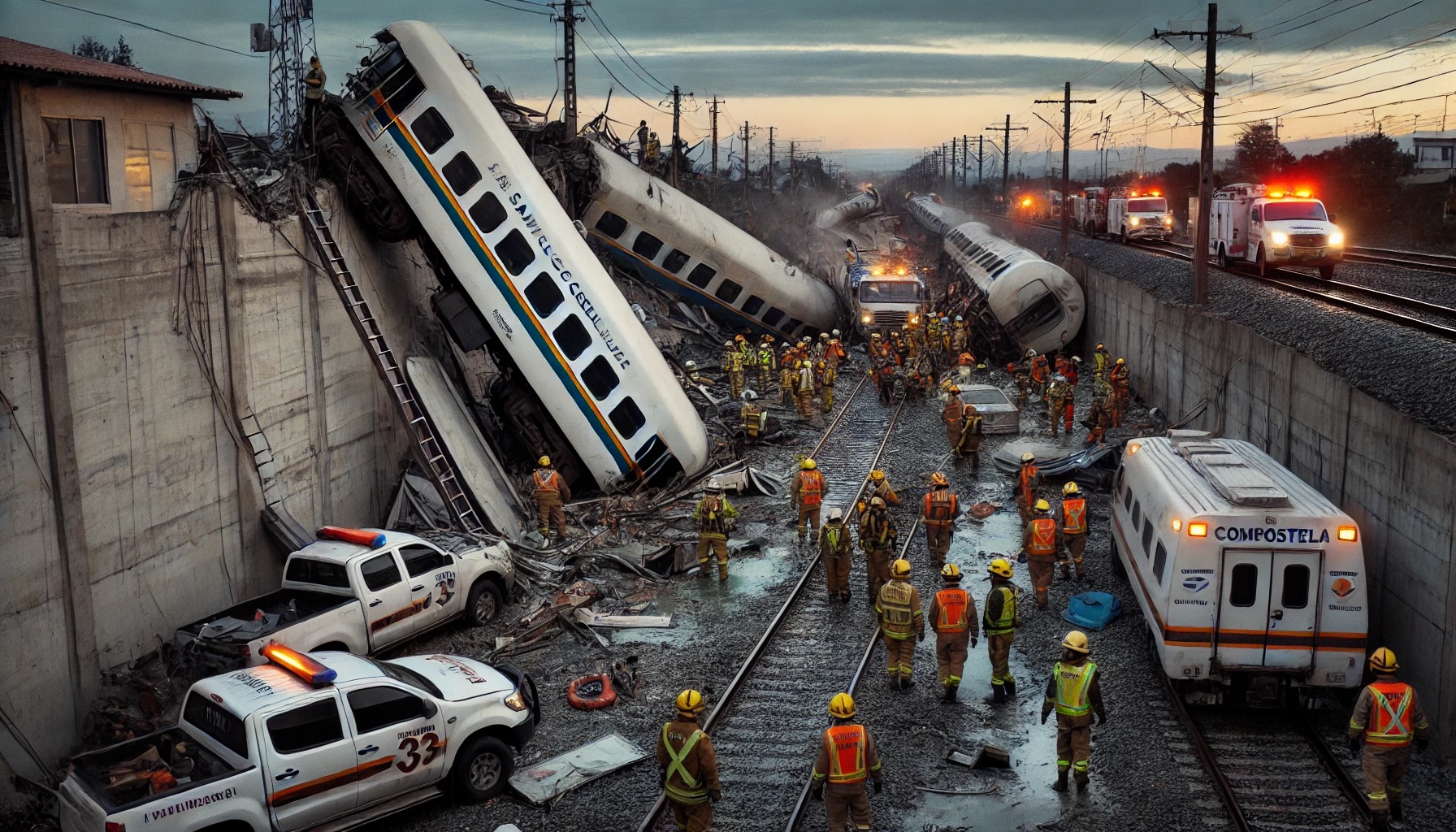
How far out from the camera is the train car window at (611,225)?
29828 millimetres

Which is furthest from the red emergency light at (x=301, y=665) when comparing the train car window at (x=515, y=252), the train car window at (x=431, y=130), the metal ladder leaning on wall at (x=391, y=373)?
the train car window at (x=431, y=130)

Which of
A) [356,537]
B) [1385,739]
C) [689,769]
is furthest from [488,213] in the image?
[1385,739]

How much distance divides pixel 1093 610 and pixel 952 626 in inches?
132

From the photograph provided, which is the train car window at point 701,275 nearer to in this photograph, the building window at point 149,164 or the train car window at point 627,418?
the train car window at point 627,418

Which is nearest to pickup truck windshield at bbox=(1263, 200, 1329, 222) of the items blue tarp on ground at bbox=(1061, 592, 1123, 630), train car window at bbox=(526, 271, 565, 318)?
blue tarp on ground at bbox=(1061, 592, 1123, 630)

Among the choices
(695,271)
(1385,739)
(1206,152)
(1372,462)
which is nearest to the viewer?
(1385,739)

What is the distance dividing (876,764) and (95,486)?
798 centimetres

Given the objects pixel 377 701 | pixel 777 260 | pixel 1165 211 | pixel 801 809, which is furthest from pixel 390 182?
pixel 1165 211

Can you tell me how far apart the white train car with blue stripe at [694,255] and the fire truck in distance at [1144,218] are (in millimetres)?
16042

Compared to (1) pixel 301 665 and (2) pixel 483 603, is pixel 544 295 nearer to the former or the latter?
(2) pixel 483 603

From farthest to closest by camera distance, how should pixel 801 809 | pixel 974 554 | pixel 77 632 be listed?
pixel 974 554
pixel 77 632
pixel 801 809

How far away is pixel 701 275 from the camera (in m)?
32.1

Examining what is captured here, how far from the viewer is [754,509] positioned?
1962 cm

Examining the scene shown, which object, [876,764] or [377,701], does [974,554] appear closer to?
[876,764]
